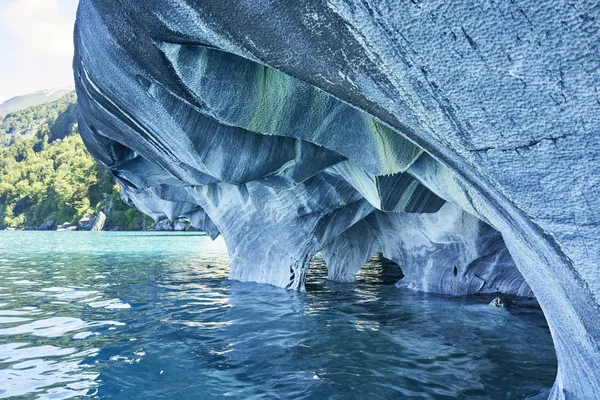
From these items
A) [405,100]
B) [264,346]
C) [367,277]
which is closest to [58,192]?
[367,277]

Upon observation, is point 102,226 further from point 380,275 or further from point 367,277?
point 367,277

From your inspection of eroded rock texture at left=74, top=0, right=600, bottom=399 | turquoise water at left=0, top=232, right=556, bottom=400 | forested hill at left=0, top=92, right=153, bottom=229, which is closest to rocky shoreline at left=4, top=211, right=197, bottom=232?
→ forested hill at left=0, top=92, right=153, bottom=229

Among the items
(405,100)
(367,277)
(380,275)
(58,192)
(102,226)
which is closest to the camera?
(405,100)

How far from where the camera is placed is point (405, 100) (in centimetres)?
265

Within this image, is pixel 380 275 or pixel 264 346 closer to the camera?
pixel 264 346

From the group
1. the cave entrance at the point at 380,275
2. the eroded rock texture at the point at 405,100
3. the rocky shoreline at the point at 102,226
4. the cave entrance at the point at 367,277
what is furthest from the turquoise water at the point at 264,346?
the rocky shoreline at the point at 102,226

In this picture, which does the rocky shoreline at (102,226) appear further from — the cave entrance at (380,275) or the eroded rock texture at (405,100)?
the eroded rock texture at (405,100)

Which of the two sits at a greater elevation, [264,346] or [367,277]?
[367,277]

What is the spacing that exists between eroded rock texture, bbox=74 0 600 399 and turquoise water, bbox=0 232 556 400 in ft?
5.86

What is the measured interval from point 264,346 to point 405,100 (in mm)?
4613

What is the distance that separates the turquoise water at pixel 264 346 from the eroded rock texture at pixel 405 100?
179 centimetres

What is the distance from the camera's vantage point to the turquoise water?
477 centimetres

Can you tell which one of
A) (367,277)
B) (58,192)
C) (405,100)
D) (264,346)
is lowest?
(264,346)

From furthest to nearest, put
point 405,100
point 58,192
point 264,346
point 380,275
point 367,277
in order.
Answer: point 58,192 < point 380,275 < point 367,277 < point 264,346 < point 405,100
